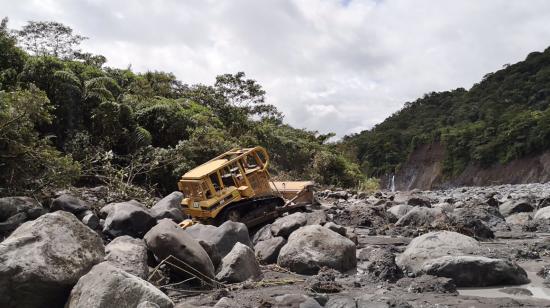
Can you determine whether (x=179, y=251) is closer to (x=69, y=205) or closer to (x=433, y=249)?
(x=433, y=249)

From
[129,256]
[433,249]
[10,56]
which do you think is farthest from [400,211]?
[10,56]

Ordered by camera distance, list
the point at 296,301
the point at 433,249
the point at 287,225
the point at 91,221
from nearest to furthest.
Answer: the point at 296,301
the point at 433,249
the point at 91,221
the point at 287,225

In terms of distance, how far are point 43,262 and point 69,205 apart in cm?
452

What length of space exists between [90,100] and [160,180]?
3621mm

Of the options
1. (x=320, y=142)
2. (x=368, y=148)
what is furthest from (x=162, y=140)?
(x=368, y=148)

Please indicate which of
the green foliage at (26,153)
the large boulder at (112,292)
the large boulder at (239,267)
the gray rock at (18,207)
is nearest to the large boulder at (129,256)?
the large boulder at (112,292)

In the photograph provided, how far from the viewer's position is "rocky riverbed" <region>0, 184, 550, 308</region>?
16.0 ft

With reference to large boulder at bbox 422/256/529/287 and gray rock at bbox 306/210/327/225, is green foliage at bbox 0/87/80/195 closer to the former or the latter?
gray rock at bbox 306/210/327/225

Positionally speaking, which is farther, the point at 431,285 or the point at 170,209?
the point at 170,209

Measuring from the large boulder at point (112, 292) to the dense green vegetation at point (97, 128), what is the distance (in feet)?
18.3

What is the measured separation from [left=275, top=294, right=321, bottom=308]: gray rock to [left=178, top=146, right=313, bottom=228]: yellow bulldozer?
410 cm

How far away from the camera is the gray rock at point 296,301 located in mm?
5245

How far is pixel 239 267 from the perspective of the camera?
21.8 ft

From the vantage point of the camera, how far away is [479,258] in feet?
20.5
